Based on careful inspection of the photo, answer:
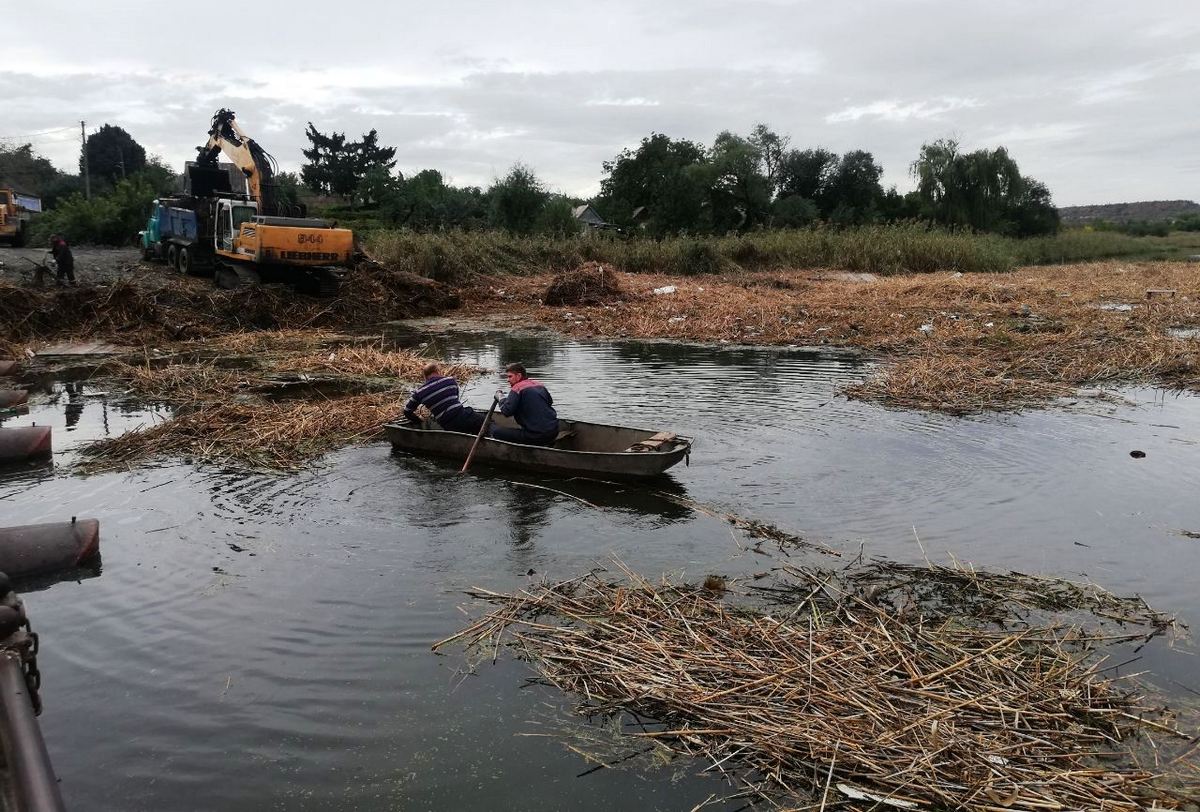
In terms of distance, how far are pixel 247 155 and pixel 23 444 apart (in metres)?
14.7

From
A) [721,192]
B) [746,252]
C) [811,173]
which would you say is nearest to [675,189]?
[721,192]

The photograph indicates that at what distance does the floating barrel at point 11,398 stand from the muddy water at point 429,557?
0.25 m

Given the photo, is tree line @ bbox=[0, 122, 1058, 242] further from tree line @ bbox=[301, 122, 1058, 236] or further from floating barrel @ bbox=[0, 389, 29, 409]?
floating barrel @ bbox=[0, 389, 29, 409]

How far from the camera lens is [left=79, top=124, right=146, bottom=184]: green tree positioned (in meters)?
68.4

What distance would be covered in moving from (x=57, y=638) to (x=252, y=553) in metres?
1.66

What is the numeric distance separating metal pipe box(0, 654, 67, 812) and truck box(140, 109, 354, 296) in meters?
18.2

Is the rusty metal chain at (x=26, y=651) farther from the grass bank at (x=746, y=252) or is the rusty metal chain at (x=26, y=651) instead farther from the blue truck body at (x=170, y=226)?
the grass bank at (x=746, y=252)

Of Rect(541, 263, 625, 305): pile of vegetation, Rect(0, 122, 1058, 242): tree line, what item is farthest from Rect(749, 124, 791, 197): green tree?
Rect(541, 263, 625, 305): pile of vegetation

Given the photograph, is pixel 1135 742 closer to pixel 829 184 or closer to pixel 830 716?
pixel 830 716

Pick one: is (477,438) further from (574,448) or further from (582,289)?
(582,289)

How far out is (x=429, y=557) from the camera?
7223mm

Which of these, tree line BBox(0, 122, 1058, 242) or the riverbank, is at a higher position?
tree line BBox(0, 122, 1058, 242)

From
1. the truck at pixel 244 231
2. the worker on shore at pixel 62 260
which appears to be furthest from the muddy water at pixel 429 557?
the worker on shore at pixel 62 260

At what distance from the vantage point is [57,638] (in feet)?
19.5
